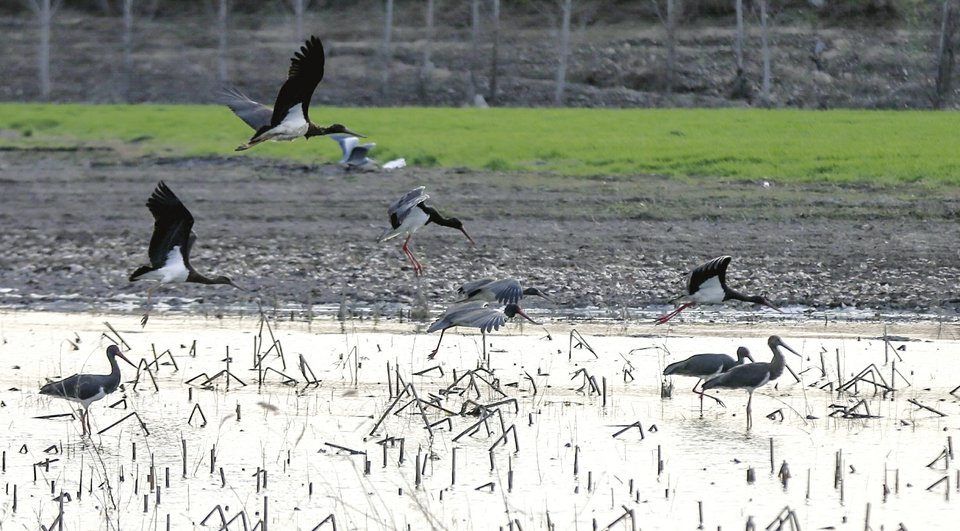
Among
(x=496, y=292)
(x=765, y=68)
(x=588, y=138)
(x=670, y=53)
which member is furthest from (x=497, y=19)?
(x=496, y=292)

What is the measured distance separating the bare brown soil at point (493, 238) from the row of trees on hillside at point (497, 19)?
714 inches

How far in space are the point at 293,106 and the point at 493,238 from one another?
746 centimetres

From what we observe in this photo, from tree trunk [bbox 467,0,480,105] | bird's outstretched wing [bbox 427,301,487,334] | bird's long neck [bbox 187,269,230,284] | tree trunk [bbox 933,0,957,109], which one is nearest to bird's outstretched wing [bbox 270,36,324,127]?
bird's outstretched wing [bbox 427,301,487,334]

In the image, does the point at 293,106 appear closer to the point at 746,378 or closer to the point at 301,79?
the point at 301,79

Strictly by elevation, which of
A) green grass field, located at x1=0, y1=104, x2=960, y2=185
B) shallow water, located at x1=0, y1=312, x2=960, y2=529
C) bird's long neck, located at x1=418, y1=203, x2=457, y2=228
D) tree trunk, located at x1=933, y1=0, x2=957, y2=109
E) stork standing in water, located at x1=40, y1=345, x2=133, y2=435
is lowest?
shallow water, located at x1=0, y1=312, x2=960, y2=529

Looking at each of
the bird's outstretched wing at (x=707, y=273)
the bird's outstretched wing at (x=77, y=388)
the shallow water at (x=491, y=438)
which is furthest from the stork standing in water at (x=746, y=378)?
the bird's outstretched wing at (x=77, y=388)

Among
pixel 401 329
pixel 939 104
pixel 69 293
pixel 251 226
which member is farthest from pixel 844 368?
pixel 939 104

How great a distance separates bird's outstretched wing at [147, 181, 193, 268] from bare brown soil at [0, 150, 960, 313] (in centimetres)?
274

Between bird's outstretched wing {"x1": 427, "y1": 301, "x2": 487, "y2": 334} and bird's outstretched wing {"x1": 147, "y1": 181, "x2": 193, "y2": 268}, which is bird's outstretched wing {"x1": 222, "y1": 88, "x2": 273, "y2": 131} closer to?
bird's outstretched wing {"x1": 147, "y1": 181, "x2": 193, "y2": 268}

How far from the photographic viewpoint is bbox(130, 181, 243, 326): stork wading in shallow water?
10289mm

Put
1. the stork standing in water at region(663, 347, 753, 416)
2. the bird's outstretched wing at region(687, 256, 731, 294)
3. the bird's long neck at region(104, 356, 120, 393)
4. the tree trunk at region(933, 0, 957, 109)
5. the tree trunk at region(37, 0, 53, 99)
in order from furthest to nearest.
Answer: the tree trunk at region(37, 0, 53, 99)
the tree trunk at region(933, 0, 957, 109)
the bird's outstretched wing at region(687, 256, 731, 294)
the stork standing in water at region(663, 347, 753, 416)
the bird's long neck at region(104, 356, 120, 393)

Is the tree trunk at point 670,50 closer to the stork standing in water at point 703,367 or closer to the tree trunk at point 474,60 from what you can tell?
the tree trunk at point 474,60

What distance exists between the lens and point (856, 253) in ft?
51.5

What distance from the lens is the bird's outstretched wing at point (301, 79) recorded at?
361 inches
